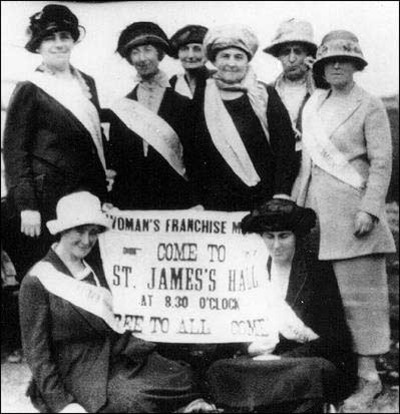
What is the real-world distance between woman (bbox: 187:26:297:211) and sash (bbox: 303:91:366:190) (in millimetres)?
70

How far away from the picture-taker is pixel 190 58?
2.98 metres

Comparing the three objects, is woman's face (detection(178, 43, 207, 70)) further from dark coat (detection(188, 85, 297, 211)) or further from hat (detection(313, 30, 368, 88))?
hat (detection(313, 30, 368, 88))

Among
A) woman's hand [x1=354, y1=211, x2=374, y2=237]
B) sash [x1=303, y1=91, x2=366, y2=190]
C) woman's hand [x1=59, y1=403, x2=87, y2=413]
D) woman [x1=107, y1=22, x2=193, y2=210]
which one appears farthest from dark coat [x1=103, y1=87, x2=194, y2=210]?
woman's hand [x1=59, y1=403, x2=87, y2=413]

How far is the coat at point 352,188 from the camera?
290 cm

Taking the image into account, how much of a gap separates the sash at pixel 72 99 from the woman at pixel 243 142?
40cm

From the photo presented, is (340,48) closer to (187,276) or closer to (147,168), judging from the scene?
(147,168)

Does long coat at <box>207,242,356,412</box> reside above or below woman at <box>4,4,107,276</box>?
below

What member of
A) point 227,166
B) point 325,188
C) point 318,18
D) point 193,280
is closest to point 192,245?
point 193,280

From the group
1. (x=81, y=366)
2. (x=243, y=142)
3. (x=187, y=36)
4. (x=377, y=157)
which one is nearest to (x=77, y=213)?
(x=81, y=366)

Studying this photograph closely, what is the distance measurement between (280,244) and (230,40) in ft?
2.63

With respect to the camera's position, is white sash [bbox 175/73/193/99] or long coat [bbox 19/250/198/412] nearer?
long coat [bbox 19/250/198/412]

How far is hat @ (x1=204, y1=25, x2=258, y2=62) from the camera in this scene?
113 inches

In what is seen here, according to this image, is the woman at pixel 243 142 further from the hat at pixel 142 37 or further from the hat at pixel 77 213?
the hat at pixel 77 213

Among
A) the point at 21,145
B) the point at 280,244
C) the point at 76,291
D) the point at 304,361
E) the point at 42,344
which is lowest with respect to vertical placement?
the point at 304,361
